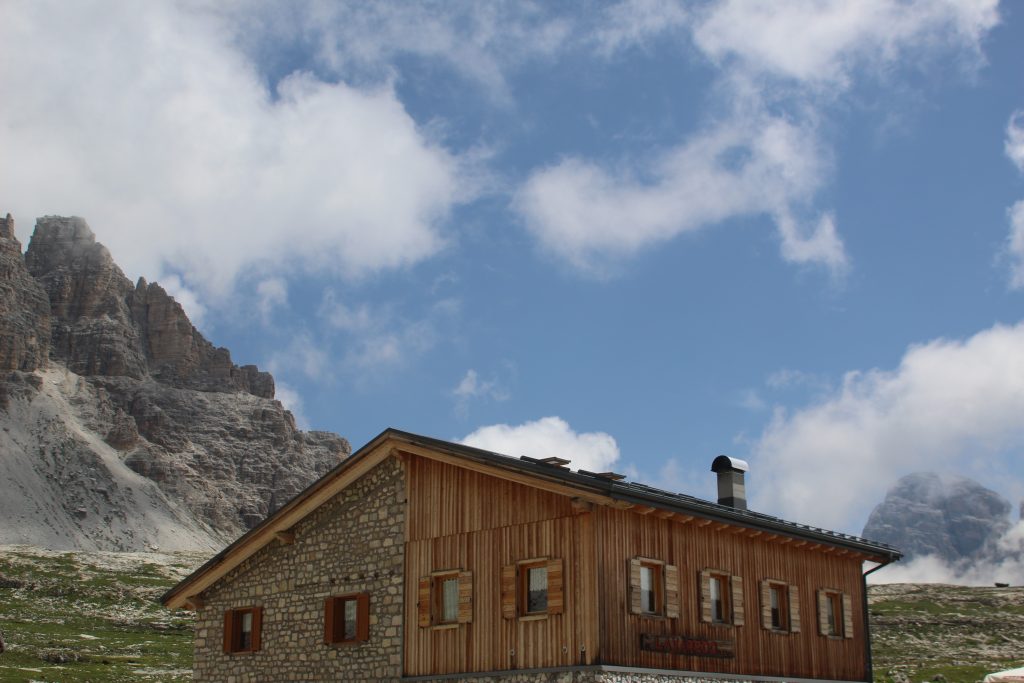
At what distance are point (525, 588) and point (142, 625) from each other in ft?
251

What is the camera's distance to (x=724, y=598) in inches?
918

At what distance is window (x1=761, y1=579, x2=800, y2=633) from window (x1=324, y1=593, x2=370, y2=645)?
882cm

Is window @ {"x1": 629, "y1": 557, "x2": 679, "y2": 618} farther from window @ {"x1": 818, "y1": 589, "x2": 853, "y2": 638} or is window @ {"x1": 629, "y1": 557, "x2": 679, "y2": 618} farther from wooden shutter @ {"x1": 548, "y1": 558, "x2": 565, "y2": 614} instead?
window @ {"x1": 818, "y1": 589, "x2": 853, "y2": 638}

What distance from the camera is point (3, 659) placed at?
6228cm

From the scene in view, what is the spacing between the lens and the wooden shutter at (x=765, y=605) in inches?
946

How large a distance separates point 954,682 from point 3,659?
5146 centimetres

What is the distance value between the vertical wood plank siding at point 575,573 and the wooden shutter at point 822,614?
223 millimetres

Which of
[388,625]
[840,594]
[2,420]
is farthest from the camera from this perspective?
[2,420]

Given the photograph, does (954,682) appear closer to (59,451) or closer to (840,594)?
(840,594)

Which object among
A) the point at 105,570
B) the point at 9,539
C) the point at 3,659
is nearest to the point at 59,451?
the point at 9,539

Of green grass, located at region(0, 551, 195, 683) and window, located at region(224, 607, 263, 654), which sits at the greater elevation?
green grass, located at region(0, 551, 195, 683)

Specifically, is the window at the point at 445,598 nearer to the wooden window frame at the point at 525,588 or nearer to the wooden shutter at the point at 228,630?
the wooden window frame at the point at 525,588

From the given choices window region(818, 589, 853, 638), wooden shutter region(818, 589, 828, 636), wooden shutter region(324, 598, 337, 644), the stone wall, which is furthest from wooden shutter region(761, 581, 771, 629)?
wooden shutter region(324, 598, 337, 644)

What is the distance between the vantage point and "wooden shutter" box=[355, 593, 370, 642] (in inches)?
957
